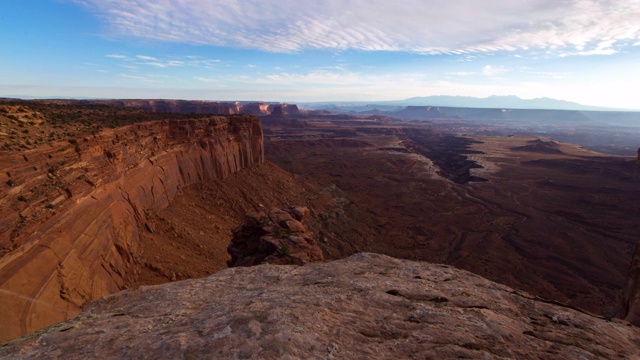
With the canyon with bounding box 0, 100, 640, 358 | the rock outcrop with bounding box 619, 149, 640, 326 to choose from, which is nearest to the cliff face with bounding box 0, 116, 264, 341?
the canyon with bounding box 0, 100, 640, 358

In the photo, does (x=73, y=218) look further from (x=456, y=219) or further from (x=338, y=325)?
(x=456, y=219)

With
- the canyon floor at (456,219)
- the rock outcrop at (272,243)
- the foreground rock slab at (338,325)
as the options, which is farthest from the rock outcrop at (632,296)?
the canyon floor at (456,219)

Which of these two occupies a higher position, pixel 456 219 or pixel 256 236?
pixel 256 236

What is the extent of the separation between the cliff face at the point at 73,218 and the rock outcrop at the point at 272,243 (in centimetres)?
648

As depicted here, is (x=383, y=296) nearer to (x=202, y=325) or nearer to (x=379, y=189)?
(x=202, y=325)

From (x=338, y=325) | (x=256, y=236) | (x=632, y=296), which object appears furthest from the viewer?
(x=256, y=236)

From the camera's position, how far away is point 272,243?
1703 cm

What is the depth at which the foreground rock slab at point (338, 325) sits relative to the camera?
596 centimetres

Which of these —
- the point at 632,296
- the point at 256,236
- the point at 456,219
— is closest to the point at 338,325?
the point at 632,296

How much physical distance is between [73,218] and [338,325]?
49.8 ft

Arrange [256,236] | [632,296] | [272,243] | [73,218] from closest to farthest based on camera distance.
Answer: [632,296]
[73,218]
[272,243]
[256,236]

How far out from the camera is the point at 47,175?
47.2ft

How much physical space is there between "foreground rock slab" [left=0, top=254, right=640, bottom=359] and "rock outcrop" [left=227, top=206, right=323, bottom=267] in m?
6.42

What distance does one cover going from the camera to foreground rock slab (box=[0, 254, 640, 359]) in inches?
235
